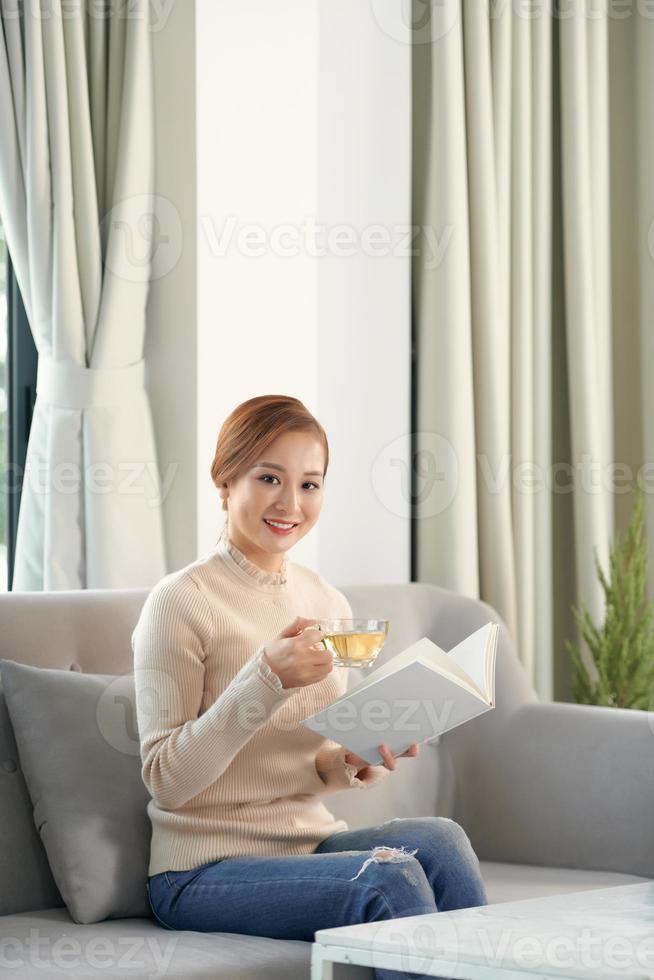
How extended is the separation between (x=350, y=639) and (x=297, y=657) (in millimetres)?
88

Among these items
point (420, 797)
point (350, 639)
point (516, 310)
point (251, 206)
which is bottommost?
point (420, 797)

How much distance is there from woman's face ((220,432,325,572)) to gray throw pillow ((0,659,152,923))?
1.01 ft

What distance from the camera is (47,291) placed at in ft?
8.22

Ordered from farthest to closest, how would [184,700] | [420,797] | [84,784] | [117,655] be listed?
[420,797]
[117,655]
[84,784]
[184,700]

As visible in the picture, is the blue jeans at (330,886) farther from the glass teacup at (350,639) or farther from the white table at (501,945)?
the glass teacup at (350,639)

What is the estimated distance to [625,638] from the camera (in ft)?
10.2

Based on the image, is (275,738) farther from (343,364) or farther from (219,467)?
(343,364)

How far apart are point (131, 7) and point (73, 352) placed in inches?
26.9

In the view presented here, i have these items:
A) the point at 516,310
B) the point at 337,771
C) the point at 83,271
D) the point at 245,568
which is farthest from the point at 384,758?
the point at 516,310

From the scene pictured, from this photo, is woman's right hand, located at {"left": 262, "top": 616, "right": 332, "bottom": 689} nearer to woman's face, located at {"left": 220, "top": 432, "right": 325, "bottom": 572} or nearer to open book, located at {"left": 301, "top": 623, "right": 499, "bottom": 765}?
open book, located at {"left": 301, "top": 623, "right": 499, "bottom": 765}

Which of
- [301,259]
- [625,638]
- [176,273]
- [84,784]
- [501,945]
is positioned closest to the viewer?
[501,945]

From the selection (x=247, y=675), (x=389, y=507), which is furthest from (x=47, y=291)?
(x=247, y=675)

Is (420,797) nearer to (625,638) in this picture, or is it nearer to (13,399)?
(625,638)

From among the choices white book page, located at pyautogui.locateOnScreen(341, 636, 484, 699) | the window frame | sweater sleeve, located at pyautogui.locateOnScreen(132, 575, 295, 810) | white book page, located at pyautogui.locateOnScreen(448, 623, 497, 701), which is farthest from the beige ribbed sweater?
the window frame
